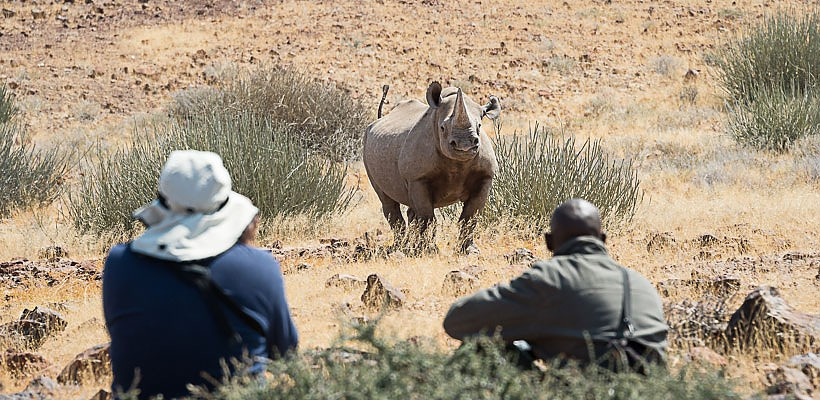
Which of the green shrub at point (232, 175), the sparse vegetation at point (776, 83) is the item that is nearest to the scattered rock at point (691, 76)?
the sparse vegetation at point (776, 83)

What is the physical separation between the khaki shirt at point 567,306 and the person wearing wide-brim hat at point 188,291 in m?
0.90

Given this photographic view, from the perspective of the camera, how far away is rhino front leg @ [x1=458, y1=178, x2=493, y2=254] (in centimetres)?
1012

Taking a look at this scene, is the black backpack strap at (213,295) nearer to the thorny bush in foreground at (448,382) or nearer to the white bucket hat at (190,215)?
the white bucket hat at (190,215)

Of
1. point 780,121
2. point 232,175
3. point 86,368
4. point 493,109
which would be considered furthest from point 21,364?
point 780,121

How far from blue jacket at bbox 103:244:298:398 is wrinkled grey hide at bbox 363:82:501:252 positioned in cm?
534

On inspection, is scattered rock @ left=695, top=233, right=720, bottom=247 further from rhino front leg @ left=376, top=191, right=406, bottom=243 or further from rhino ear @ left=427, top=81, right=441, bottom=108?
rhino front leg @ left=376, top=191, right=406, bottom=243

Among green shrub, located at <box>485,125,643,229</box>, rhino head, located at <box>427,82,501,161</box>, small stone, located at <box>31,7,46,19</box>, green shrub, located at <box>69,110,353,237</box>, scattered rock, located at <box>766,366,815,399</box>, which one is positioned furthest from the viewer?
small stone, located at <box>31,7,46,19</box>

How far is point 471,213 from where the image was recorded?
33.9ft

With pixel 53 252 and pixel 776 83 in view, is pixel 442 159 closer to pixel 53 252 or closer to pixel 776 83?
pixel 53 252

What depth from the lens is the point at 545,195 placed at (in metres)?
12.0

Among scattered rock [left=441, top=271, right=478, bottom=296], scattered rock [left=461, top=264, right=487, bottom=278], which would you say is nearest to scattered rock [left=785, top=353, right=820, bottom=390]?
scattered rock [left=441, top=271, right=478, bottom=296]

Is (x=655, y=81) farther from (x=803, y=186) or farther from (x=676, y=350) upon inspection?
(x=676, y=350)

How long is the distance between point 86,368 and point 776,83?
1940cm

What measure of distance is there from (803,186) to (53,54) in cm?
2864
